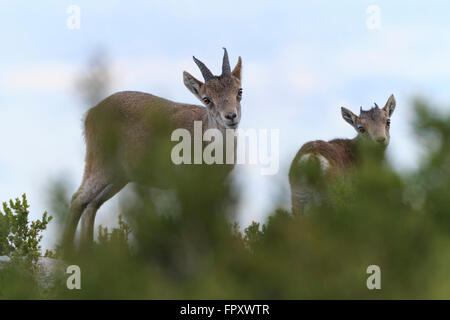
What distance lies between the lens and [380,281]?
11.0 ft

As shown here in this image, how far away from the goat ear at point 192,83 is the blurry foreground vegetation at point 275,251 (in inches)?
394

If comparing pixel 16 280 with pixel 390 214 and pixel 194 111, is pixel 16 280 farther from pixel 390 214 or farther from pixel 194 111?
pixel 194 111

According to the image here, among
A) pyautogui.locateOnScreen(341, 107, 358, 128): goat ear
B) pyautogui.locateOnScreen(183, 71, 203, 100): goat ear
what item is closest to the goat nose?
pyautogui.locateOnScreen(183, 71, 203, 100): goat ear

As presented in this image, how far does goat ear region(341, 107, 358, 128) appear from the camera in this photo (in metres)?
15.7

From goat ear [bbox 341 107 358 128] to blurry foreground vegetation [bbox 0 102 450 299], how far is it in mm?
12146

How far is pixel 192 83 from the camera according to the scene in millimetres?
13719


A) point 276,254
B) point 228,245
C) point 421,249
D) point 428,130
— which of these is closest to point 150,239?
point 228,245

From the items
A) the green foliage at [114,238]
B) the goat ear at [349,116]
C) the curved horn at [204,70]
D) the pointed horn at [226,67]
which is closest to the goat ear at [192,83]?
the curved horn at [204,70]

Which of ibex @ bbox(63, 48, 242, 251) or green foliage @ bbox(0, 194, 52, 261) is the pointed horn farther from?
green foliage @ bbox(0, 194, 52, 261)

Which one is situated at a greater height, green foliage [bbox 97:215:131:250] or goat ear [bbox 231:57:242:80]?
goat ear [bbox 231:57:242:80]

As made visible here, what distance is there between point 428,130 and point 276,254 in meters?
1.41

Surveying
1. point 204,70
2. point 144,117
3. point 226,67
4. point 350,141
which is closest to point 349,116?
point 350,141

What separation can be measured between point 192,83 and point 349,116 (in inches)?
162

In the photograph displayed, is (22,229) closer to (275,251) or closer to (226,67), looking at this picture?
(226,67)
